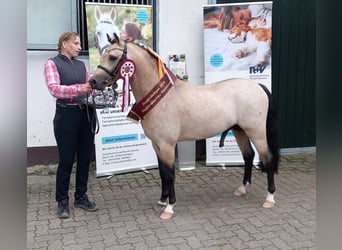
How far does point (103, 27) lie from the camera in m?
5.07

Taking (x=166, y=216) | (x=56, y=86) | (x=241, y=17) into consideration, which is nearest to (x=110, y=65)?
(x=56, y=86)

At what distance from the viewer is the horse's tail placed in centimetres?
431

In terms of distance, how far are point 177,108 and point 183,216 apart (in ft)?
3.45

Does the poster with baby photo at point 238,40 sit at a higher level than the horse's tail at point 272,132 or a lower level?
higher

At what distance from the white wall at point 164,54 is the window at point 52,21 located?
0.51 ft

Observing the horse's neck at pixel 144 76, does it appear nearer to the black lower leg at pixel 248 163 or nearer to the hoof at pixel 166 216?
the hoof at pixel 166 216

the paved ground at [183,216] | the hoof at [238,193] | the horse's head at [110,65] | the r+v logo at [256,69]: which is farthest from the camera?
the r+v logo at [256,69]

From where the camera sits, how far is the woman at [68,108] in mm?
3576

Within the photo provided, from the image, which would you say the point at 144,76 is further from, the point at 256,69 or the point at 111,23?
the point at 256,69

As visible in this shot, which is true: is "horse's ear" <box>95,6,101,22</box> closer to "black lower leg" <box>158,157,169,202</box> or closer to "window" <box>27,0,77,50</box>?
"window" <box>27,0,77,50</box>

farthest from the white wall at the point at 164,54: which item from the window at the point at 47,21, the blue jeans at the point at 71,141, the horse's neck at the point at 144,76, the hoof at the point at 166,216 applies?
the hoof at the point at 166,216
